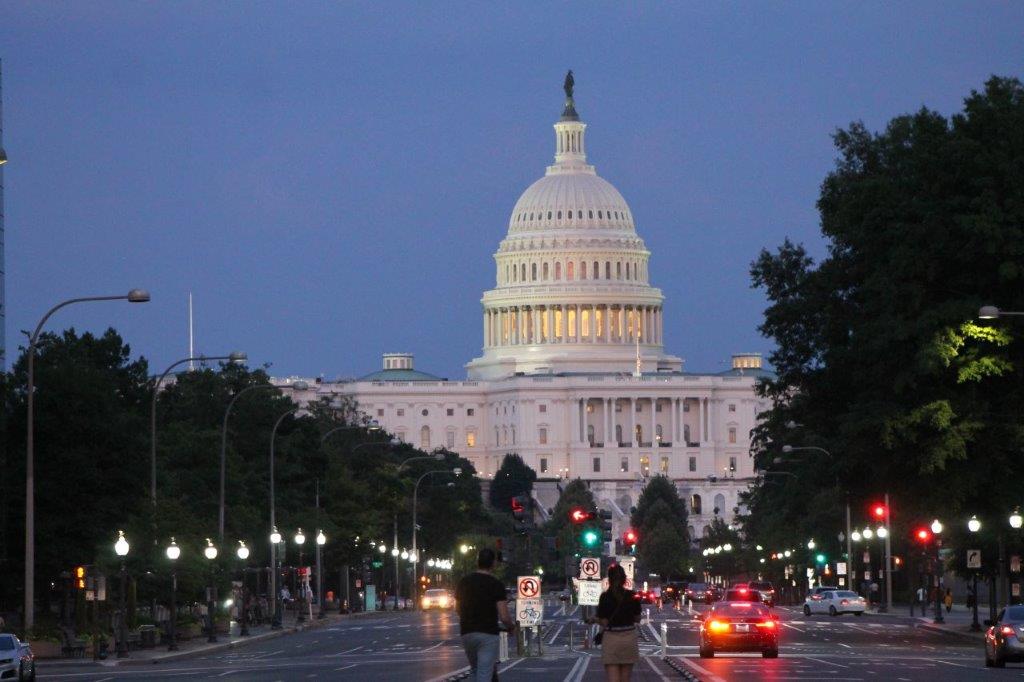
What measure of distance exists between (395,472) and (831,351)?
7147 centimetres

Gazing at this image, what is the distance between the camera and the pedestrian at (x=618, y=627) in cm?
2994

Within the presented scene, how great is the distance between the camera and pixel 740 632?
51.8 m

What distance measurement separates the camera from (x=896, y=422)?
60.4 meters

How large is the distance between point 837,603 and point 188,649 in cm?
3951

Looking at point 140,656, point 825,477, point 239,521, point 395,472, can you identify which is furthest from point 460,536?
point 140,656

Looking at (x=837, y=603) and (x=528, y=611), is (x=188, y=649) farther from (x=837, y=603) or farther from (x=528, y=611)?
(x=837, y=603)

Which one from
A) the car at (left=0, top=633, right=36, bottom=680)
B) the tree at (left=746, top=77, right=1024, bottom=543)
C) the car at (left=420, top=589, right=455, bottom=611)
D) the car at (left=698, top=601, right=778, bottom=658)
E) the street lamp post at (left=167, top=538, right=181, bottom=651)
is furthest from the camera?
the car at (left=420, top=589, right=455, bottom=611)

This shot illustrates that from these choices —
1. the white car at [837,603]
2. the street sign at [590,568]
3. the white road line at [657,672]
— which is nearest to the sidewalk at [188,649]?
the street sign at [590,568]

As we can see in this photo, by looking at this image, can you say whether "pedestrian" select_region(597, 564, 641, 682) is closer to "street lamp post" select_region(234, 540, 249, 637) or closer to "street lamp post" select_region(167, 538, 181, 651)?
"street lamp post" select_region(167, 538, 181, 651)

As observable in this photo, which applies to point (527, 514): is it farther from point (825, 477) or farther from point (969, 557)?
point (825, 477)

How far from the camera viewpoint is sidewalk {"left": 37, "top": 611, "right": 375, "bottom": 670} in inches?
2238

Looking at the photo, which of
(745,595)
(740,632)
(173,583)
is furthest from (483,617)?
(173,583)

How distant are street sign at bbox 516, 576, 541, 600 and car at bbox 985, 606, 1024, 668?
951 centimetres

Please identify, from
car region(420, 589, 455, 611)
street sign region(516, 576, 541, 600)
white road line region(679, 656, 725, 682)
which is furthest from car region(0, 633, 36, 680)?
car region(420, 589, 455, 611)
